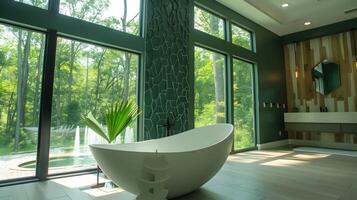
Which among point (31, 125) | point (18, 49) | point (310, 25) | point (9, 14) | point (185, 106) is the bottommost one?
point (31, 125)

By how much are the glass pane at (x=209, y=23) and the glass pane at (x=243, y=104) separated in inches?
31.4

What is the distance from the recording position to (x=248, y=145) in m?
5.45

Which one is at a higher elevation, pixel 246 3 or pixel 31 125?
pixel 246 3

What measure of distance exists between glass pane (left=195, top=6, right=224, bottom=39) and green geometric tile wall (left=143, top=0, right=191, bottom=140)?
407mm

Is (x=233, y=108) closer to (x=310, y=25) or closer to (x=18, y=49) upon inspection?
(x=310, y=25)

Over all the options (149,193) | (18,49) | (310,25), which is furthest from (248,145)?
(18,49)

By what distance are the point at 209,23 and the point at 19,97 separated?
369 cm

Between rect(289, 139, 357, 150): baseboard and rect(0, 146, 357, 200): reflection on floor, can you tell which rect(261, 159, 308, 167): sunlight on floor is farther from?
rect(289, 139, 357, 150): baseboard

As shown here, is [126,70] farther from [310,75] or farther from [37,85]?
[310,75]

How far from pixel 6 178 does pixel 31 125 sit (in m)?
0.63

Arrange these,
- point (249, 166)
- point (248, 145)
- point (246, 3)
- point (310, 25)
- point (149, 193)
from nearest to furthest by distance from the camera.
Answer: point (149, 193) → point (249, 166) → point (246, 3) → point (248, 145) → point (310, 25)

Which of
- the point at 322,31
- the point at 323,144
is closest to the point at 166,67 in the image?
the point at 322,31

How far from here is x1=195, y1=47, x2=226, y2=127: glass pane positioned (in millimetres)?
4469

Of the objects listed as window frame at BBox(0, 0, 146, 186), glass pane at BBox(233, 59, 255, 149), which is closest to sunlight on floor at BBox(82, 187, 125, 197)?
window frame at BBox(0, 0, 146, 186)
